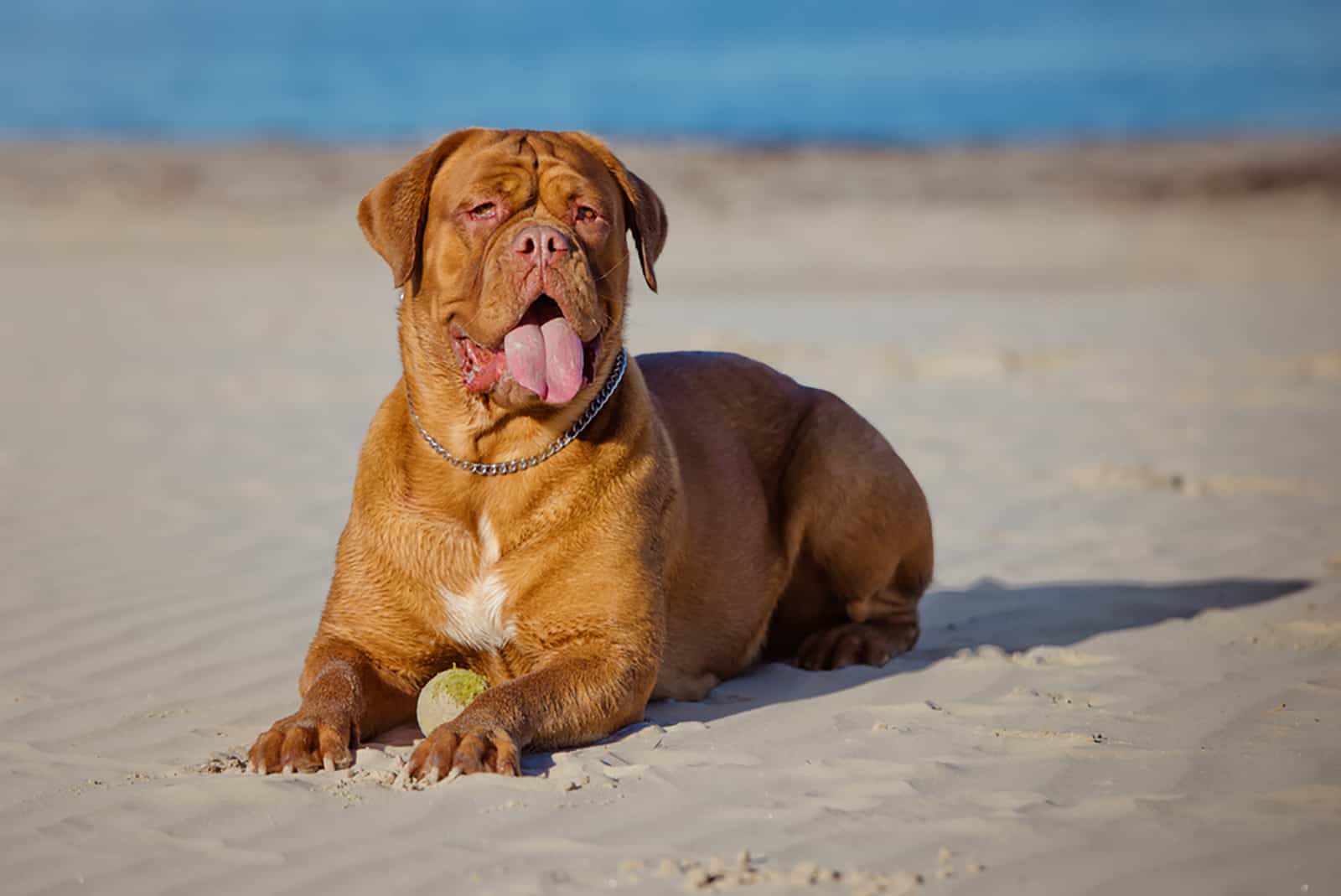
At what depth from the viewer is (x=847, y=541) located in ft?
18.8

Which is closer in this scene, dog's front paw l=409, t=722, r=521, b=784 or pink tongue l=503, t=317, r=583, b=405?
dog's front paw l=409, t=722, r=521, b=784

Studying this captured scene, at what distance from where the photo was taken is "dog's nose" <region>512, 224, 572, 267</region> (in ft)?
14.2

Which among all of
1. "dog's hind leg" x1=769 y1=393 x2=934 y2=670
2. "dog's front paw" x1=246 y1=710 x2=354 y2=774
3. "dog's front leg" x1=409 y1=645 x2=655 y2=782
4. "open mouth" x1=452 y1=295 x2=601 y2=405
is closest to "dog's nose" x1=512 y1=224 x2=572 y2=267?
"open mouth" x1=452 y1=295 x2=601 y2=405

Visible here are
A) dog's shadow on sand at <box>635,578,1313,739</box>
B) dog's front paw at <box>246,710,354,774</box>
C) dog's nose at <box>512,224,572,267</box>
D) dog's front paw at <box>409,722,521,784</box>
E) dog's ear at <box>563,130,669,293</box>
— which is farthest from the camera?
dog's shadow on sand at <box>635,578,1313,739</box>

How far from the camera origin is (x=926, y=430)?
11.2 metres

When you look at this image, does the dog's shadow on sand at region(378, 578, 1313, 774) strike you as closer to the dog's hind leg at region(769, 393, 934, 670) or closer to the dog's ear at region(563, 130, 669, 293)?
the dog's hind leg at region(769, 393, 934, 670)

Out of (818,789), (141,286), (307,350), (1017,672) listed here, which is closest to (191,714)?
(818,789)

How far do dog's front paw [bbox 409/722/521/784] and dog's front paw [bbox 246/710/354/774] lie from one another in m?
0.24

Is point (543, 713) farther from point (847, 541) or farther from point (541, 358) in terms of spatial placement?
point (847, 541)

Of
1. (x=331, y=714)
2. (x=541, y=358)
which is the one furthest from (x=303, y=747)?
(x=541, y=358)

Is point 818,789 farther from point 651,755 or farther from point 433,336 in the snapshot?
point 433,336

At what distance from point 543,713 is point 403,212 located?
1566 mm

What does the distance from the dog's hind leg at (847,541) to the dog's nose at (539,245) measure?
173cm

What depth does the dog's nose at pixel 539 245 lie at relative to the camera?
4332 mm
